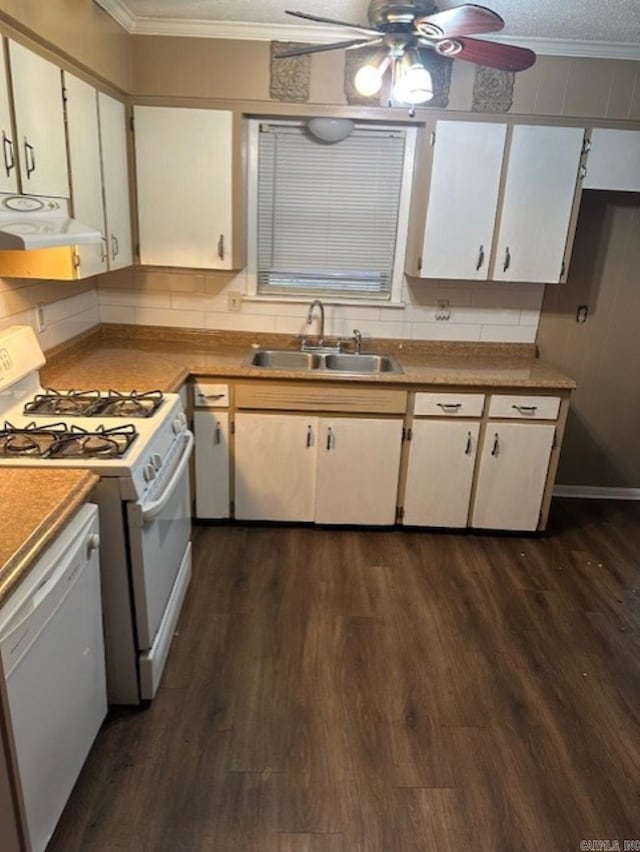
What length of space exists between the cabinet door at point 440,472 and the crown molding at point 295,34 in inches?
73.4

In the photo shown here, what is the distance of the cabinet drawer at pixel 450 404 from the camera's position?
308cm

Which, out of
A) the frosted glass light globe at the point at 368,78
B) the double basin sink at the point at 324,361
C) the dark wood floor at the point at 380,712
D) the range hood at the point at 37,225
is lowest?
the dark wood floor at the point at 380,712

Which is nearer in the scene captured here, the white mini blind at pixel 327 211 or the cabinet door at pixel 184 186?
the cabinet door at pixel 184 186

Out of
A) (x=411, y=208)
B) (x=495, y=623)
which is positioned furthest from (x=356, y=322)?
(x=495, y=623)

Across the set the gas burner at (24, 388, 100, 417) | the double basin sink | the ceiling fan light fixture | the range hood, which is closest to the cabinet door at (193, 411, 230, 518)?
the double basin sink

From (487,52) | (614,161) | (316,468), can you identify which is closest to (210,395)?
(316,468)

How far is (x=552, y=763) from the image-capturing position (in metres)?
1.95

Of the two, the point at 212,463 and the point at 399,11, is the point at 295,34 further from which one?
the point at 212,463

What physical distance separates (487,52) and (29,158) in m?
1.55

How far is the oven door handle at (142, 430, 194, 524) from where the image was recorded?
1864 mm

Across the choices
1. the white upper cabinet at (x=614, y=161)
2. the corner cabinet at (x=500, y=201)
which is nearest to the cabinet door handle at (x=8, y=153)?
the corner cabinet at (x=500, y=201)

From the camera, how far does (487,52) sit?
202 cm

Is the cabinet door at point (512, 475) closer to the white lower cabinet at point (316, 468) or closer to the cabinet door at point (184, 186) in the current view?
the white lower cabinet at point (316, 468)

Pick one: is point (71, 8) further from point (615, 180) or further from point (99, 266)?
point (615, 180)
